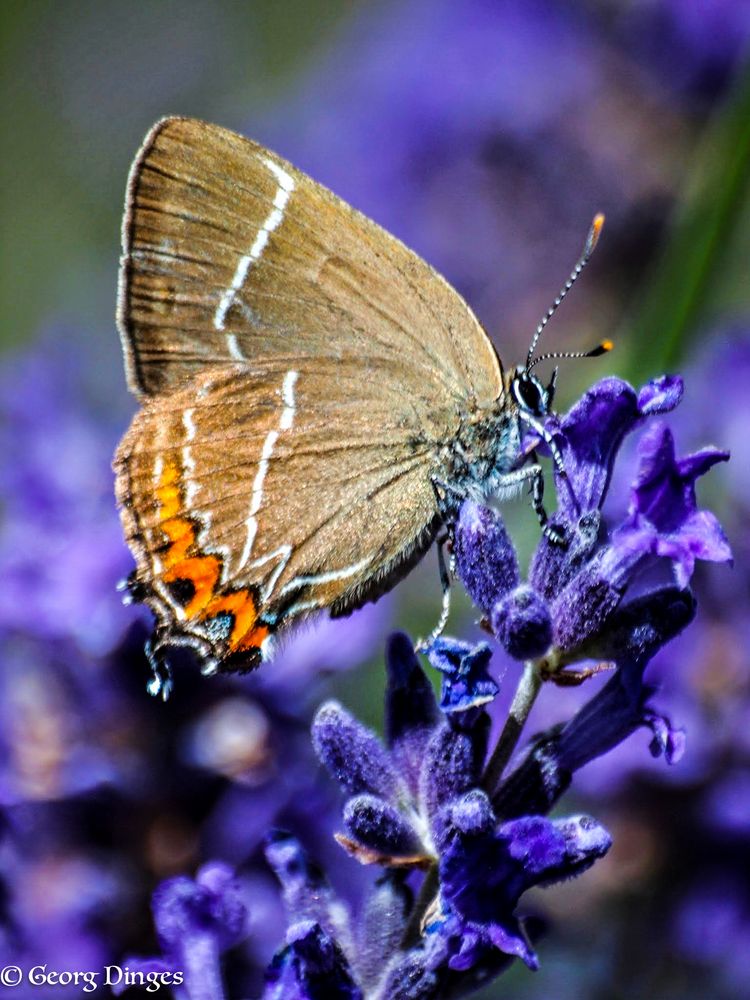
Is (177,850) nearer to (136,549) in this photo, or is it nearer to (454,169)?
(136,549)

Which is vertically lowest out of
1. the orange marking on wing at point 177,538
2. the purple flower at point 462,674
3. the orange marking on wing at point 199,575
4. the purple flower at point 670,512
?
the orange marking on wing at point 199,575

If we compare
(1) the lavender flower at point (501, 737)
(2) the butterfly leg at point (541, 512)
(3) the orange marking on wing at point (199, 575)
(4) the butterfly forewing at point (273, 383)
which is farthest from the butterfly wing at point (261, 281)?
(1) the lavender flower at point (501, 737)

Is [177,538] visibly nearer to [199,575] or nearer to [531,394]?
[199,575]

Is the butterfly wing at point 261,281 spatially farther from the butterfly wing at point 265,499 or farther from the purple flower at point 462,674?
the purple flower at point 462,674

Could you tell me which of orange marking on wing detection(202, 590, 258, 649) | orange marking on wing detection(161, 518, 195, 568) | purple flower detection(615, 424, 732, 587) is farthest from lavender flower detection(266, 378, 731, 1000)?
orange marking on wing detection(161, 518, 195, 568)

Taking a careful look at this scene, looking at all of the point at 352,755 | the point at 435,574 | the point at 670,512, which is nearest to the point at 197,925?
the point at 352,755

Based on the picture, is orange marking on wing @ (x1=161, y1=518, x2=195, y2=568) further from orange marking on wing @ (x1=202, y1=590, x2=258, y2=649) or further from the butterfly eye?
the butterfly eye

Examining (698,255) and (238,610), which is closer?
(238,610)
